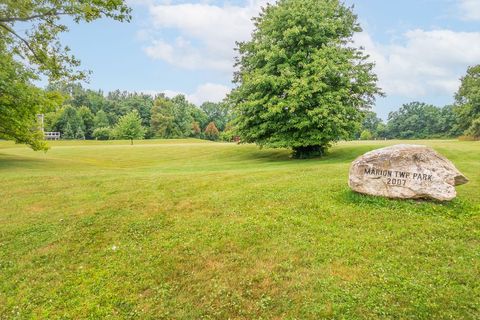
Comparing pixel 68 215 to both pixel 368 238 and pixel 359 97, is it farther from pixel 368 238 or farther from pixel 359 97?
pixel 359 97

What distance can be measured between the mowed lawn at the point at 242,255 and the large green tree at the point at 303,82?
1200 cm

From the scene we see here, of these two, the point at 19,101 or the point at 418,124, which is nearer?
the point at 19,101

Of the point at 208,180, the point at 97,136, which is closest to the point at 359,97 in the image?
the point at 208,180

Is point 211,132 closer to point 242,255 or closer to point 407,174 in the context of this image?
point 407,174

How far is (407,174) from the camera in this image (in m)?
11.2

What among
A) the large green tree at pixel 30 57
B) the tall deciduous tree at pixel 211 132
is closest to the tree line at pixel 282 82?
the large green tree at pixel 30 57

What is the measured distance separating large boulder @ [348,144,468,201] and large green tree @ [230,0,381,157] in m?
12.7

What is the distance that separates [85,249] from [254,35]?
26233mm

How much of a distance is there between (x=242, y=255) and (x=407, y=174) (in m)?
6.44

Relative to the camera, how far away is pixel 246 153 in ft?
125

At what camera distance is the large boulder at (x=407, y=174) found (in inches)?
432

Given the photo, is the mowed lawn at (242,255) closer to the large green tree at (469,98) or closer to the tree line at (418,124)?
the large green tree at (469,98)

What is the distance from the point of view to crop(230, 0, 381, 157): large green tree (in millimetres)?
25141

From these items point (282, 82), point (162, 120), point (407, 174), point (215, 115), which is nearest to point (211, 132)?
point (162, 120)
